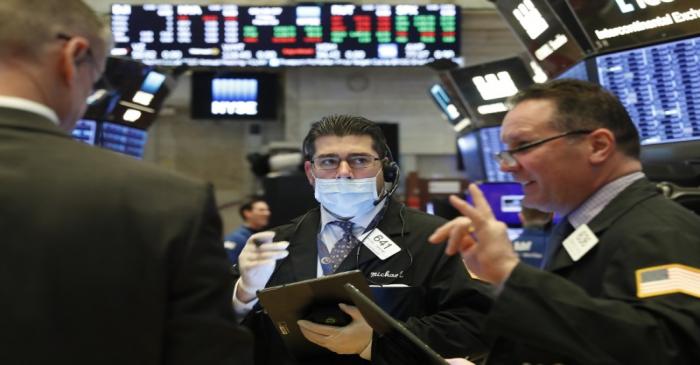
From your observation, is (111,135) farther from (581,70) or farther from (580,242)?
(580,242)

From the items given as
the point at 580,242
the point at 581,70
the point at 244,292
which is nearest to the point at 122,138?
the point at 581,70

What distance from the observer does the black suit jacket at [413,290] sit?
2.35 metres

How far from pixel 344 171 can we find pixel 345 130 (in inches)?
5.8

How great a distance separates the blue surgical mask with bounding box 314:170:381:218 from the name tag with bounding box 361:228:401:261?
0.12 meters

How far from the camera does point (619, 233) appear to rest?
1.79 metres

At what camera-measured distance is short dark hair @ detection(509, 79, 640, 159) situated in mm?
1994

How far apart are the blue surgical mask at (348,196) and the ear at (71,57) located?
134 centimetres

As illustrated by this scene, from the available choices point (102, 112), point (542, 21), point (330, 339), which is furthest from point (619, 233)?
point (102, 112)

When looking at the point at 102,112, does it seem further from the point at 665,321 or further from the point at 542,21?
the point at 665,321

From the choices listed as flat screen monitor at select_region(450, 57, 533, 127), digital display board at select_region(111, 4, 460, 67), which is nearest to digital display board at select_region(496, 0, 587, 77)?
flat screen monitor at select_region(450, 57, 533, 127)

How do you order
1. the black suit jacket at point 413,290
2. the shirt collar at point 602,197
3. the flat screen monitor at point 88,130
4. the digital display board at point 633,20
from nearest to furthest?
1. the shirt collar at point 602,197
2. the black suit jacket at point 413,290
3. the digital display board at point 633,20
4. the flat screen monitor at point 88,130

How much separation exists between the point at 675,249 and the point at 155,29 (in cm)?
944

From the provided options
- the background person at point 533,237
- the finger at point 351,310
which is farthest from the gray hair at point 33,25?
the background person at point 533,237

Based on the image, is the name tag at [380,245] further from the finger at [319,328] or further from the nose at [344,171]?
the finger at [319,328]
